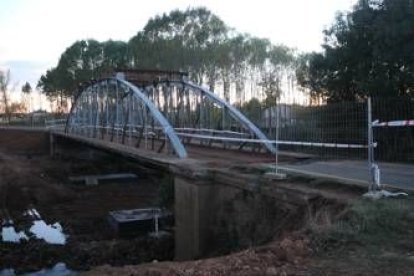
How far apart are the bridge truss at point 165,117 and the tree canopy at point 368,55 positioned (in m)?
4.53

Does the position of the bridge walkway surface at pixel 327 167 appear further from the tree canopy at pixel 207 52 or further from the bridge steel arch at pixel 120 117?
the tree canopy at pixel 207 52

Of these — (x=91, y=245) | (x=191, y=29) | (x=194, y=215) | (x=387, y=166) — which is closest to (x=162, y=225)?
(x=91, y=245)

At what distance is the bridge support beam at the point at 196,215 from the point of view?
612 inches

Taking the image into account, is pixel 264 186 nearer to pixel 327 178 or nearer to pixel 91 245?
pixel 327 178

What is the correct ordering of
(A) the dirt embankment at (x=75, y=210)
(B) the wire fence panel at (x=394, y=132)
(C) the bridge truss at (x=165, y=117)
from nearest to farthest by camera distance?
(B) the wire fence panel at (x=394, y=132) < (A) the dirt embankment at (x=75, y=210) < (C) the bridge truss at (x=165, y=117)

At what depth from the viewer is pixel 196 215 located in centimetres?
1562

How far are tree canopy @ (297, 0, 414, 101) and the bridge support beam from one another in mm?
9692

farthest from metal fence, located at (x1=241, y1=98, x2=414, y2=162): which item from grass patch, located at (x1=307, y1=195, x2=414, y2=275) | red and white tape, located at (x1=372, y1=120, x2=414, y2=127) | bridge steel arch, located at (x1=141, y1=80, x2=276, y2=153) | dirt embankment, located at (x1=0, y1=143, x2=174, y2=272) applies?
grass patch, located at (x1=307, y1=195, x2=414, y2=275)

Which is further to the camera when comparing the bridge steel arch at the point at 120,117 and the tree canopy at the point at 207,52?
the tree canopy at the point at 207,52

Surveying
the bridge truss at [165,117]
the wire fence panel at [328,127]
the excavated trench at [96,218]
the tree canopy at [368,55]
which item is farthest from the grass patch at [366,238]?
the tree canopy at [368,55]

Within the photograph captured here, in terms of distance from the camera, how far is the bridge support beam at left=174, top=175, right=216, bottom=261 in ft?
51.0

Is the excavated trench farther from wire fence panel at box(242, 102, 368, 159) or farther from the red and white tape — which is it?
wire fence panel at box(242, 102, 368, 159)

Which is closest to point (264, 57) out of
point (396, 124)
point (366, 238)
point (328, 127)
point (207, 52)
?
point (207, 52)

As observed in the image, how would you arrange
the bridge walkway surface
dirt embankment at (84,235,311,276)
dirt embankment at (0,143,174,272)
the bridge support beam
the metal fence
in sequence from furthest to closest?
1. dirt embankment at (0,143,174,272)
2. the metal fence
3. the bridge support beam
4. the bridge walkway surface
5. dirt embankment at (84,235,311,276)
